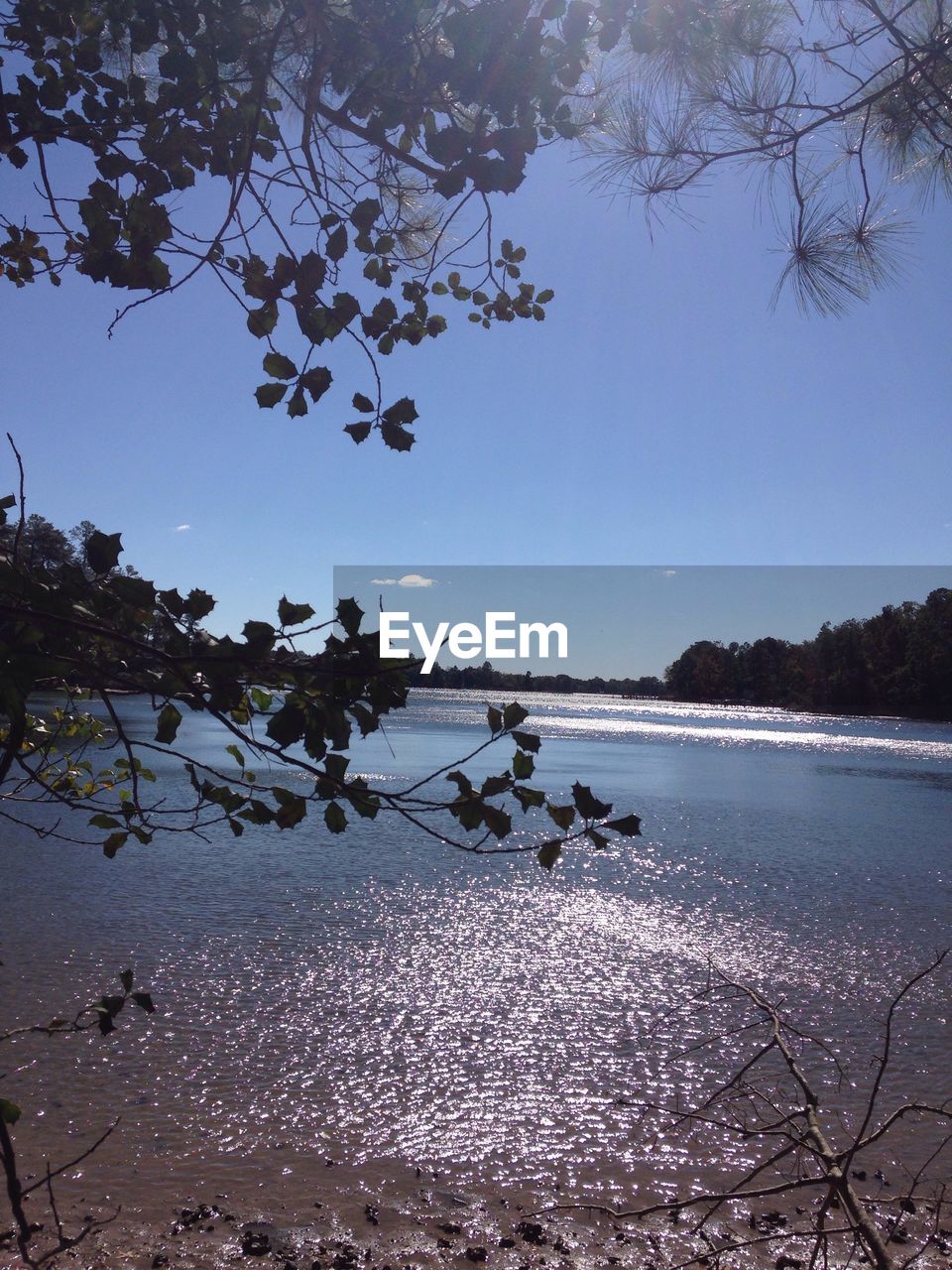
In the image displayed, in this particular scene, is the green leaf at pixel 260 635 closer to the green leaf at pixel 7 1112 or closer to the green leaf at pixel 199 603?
the green leaf at pixel 199 603

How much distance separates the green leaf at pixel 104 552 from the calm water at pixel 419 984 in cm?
343

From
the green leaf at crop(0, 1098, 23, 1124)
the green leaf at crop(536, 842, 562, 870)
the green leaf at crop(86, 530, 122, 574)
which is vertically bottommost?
the green leaf at crop(0, 1098, 23, 1124)

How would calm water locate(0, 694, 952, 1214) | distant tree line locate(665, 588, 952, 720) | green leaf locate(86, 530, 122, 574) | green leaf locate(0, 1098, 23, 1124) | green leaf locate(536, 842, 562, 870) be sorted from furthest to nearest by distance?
distant tree line locate(665, 588, 952, 720), calm water locate(0, 694, 952, 1214), green leaf locate(536, 842, 562, 870), green leaf locate(86, 530, 122, 574), green leaf locate(0, 1098, 23, 1124)

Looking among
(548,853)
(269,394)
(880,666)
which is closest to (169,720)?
(269,394)

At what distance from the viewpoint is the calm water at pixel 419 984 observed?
4863mm

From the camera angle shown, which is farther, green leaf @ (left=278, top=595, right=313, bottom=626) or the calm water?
the calm water

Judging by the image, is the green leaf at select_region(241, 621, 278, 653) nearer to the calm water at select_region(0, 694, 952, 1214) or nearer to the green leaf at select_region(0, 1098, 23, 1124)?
the green leaf at select_region(0, 1098, 23, 1124)

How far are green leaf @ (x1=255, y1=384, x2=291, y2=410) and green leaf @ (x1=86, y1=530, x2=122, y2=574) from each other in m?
0.35

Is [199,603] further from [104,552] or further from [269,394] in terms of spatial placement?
[269,394]

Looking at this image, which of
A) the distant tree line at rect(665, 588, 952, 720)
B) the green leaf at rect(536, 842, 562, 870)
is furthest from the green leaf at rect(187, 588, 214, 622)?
the distant tree line at rect(665, 588, 952, 720)

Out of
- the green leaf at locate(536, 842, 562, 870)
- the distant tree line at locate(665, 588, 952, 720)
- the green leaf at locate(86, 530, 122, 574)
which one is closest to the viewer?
the green leaf at locate(86, 530, 122, 574)

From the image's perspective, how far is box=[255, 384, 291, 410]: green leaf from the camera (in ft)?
Answer: 5.62

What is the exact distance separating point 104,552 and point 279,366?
449 millimetres

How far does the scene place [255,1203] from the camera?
13.8 feet
